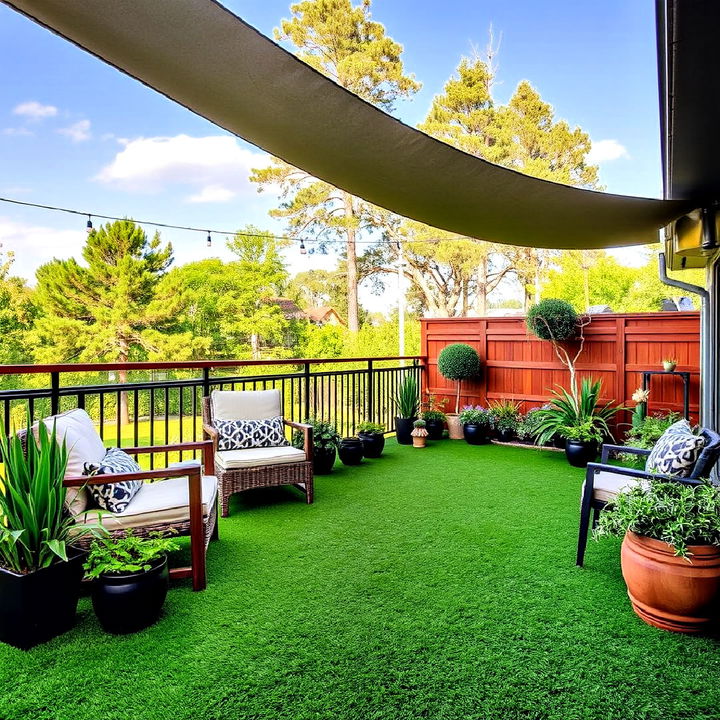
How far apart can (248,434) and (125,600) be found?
1821 millimetres

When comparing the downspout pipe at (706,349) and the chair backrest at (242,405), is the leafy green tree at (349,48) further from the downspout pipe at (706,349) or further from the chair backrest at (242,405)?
the downspout pipe at (706,349)

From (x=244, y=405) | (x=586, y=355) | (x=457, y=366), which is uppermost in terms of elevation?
(x=586, y=355)

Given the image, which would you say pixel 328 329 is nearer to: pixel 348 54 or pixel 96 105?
pixel 348 54

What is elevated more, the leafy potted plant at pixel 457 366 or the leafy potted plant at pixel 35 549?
the leafy potted plant at pixel 457 366

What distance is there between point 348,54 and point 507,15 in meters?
4.38

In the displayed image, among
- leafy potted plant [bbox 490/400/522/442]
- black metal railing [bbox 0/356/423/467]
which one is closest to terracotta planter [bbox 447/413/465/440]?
leafy potted plant [bbox 490/400/522/442]

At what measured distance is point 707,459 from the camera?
2.25 metres

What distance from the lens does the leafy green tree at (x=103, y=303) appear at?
1819cm

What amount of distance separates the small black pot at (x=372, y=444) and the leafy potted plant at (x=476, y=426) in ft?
4.13

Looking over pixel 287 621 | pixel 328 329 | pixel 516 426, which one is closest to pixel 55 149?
pixel 328 329

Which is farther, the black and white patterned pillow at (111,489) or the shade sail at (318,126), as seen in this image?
the black and white patterned pillow at (111,489)

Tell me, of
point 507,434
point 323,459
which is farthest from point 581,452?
point 323,459

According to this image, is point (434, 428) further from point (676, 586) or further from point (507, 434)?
point (676, 586)

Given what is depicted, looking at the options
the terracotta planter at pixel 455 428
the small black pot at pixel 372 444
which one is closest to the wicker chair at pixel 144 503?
the small black pot at pixel 372 444
